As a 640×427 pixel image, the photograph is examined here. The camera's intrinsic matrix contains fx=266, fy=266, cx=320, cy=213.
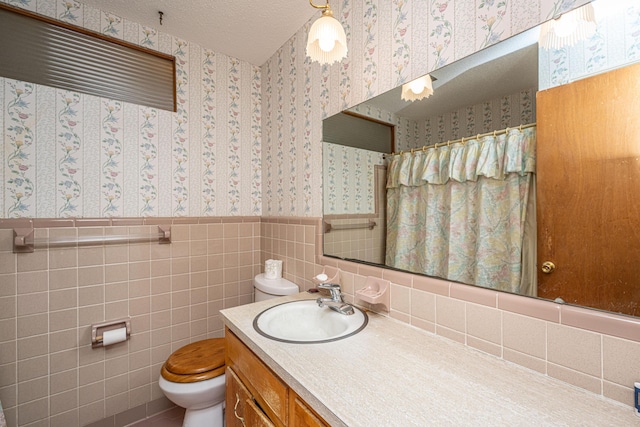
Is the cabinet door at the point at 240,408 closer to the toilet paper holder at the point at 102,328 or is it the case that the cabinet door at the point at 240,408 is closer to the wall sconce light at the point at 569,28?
the toilet paper holder at the point at 102,328

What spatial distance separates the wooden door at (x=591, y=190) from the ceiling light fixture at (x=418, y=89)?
1.24 ft

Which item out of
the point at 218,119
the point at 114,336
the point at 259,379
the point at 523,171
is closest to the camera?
the point at 523,171

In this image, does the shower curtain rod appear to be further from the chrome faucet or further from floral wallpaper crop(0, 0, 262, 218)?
floral wallpaper crop(0, 0, 262, 218)

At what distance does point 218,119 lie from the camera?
6.40 ft

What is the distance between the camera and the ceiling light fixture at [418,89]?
1.02 m

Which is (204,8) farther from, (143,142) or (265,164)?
(265,164)

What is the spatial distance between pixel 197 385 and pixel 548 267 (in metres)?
1.55

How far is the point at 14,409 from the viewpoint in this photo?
133 centimetres

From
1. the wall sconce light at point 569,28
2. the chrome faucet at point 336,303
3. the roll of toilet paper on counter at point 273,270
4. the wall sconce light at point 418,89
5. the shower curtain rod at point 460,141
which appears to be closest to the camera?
the wall sconce light at point 569,28

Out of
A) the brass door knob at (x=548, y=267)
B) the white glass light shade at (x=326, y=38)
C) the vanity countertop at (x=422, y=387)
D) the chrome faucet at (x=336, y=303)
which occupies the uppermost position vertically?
the white glass light shade at (x=326, y=38)

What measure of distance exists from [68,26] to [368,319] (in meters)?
2.22

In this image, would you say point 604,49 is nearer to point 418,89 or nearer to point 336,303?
point 418,89

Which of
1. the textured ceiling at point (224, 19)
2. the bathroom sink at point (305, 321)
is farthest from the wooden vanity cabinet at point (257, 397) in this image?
the textured ceiling at point (224, 19)

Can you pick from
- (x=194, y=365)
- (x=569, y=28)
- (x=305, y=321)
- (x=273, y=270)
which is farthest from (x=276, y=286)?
(x=569, y=28)
